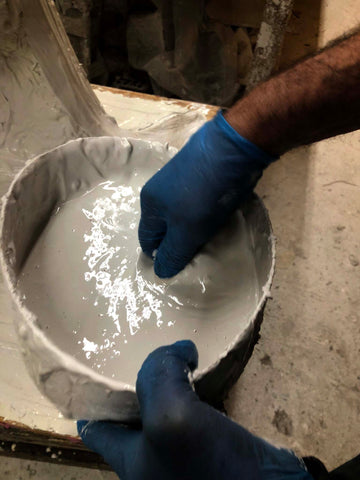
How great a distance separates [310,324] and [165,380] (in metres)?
0.84

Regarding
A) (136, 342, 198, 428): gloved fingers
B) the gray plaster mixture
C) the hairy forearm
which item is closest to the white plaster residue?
the gray plaster mixture

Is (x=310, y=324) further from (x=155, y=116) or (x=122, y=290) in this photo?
(x=155, y=116)

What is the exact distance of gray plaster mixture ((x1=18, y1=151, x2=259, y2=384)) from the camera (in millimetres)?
721

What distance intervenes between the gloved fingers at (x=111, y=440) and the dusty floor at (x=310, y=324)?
480 millimetres

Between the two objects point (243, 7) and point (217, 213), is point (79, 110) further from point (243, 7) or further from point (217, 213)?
point (243, 7)

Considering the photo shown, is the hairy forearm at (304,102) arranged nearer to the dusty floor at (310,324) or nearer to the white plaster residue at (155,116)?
the white plaster residue at (155,116)

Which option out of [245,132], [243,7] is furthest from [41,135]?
[243,7]

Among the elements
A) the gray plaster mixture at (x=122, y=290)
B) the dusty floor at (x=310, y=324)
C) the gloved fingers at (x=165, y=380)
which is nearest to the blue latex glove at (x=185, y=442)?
the gloved fingers at (x=165, y=380)

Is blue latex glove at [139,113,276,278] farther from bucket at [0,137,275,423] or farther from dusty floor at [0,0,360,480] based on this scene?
dusty floor at [0,0,360,480]

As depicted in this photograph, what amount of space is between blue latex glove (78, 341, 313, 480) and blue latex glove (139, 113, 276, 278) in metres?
0.23

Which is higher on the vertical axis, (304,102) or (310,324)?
(304,102)

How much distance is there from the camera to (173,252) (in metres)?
0.74

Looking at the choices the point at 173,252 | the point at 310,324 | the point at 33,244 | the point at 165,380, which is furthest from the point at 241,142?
the point at 310,324

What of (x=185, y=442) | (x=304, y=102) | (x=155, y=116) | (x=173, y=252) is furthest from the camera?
(x=155, y=116)
